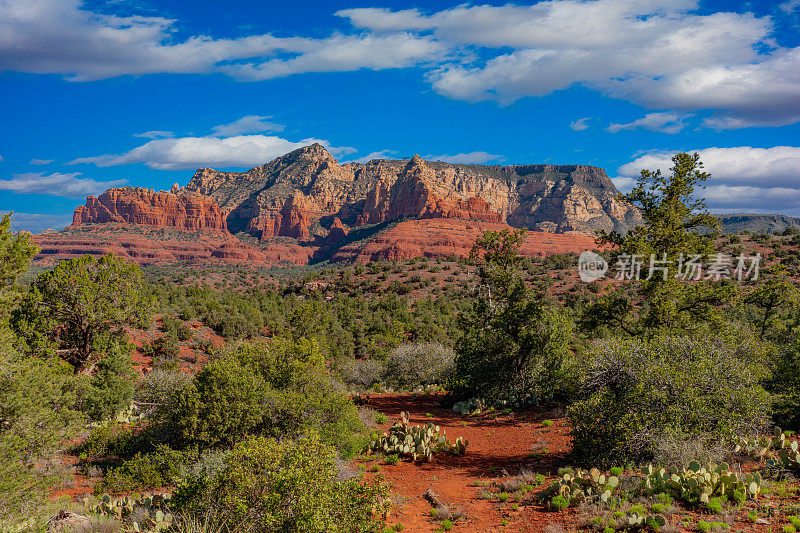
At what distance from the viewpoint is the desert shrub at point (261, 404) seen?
1391cm

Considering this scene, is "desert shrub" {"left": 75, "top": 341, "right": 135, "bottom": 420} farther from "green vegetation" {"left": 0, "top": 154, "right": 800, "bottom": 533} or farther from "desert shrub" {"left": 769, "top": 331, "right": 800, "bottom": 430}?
"desert shrub" {"left": 769, "top": 331, "right": 800, "bottom": 430}

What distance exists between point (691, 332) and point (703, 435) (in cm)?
710

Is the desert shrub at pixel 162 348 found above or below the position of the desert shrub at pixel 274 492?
below

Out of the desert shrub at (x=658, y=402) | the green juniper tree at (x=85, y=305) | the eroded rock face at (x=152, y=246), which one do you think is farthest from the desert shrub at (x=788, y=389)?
the eroded rock face at (x=152, y=246)

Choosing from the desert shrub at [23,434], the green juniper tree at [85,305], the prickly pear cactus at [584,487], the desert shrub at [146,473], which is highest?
the green juniper tree at [85,305]

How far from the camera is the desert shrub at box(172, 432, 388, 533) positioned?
7.62m

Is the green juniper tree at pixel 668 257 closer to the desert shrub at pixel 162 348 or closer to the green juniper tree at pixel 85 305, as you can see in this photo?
the green juniper tree at pixel 85 305

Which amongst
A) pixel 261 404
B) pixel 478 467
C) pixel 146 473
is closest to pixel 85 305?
pixel 146 473

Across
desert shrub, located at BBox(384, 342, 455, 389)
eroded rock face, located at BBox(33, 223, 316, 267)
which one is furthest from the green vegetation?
eroded rock face, located at BBox(33, 223, 316, 267)

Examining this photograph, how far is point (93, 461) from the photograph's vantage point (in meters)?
16.1

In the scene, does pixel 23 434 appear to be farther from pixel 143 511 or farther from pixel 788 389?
pixel 788 389

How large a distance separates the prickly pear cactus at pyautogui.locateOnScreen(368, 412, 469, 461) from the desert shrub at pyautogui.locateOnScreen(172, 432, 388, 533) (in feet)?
27.9

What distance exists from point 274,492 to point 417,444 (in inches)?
419

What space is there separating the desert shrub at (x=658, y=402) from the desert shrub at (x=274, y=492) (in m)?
7.79
